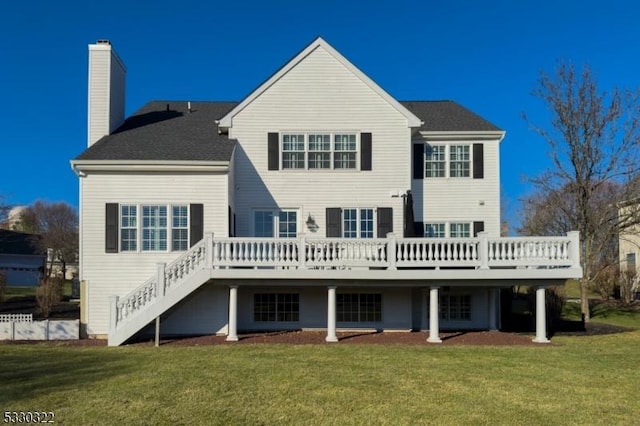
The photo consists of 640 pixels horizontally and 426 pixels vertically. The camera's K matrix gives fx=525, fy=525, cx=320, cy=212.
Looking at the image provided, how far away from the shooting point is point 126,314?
14414 mm

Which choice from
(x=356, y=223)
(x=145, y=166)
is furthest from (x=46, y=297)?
(x=356, y=223)

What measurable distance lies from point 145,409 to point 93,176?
1005 cm

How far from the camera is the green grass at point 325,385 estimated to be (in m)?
7.43

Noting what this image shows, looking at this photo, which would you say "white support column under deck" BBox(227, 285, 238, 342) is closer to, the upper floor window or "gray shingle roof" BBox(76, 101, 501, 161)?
"gray shingle roof" BBox(76, 101, 501, 161)

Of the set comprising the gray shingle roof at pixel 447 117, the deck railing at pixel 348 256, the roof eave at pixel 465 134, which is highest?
the gray shingle roof at pixel 447 117

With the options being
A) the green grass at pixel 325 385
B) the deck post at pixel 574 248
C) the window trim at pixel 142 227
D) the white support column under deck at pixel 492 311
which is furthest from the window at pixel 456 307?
the window trim at pixel 142 227

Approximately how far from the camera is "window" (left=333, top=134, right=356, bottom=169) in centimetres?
1747

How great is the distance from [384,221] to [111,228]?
27.8 ft

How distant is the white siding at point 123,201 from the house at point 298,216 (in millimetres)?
41

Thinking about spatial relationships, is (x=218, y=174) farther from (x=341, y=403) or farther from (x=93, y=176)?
(x=341, y=403)

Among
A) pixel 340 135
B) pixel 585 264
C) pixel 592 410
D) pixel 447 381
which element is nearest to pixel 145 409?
pixel 447 381

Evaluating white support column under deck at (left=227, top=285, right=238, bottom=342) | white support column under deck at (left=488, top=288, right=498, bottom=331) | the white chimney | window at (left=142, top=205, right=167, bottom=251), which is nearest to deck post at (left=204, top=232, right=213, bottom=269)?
white support column under deck at (left=227, top=285, right=238, bottom=342)

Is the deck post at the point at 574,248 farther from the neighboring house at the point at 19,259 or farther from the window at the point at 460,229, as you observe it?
the neighboring house at the point at 19,259

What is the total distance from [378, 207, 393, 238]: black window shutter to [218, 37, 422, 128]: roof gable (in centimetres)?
292
